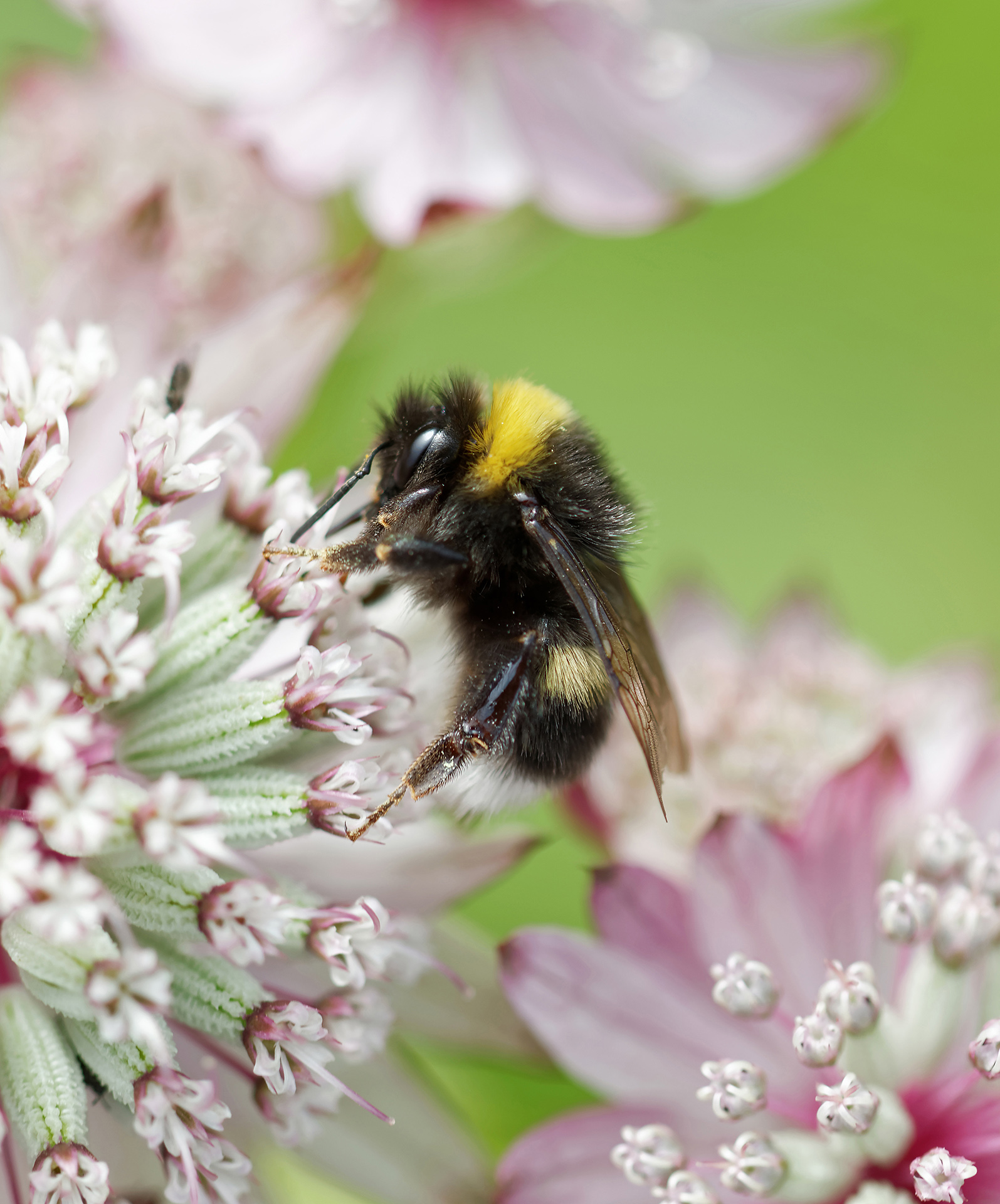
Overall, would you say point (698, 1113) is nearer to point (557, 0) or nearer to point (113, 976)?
point (113, 976)

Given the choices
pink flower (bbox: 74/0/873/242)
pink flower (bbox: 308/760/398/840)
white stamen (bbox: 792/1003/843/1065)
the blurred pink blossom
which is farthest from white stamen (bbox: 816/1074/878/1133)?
pink flower (bbox: 74/0/873/242)

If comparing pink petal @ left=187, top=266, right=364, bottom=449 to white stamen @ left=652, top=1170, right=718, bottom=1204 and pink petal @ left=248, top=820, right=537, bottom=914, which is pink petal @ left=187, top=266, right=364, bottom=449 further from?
white stamen @ left=652, top=1170, right=718, bottom=1204

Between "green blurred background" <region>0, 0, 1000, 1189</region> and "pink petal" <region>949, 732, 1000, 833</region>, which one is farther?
"green blurred background" <region>0, 0, 1000, 1189</region>

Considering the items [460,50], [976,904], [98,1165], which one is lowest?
[98,1165]

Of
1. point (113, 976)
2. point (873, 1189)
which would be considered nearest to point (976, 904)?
point (873, 1189)

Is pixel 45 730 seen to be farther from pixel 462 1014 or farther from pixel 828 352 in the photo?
pixel 828 352

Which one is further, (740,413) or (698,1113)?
(740,413)

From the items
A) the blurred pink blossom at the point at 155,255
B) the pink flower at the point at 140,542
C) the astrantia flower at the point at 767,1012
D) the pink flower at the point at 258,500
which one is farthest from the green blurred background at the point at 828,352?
the pink flower at the point at 140,542
